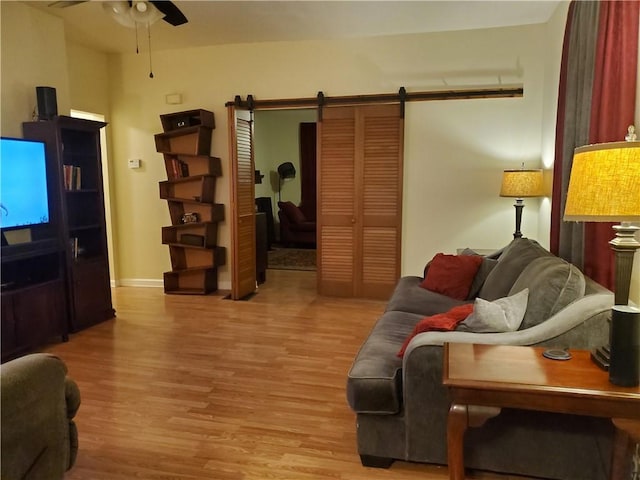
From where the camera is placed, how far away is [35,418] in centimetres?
152

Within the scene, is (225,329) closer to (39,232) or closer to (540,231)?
(39,232)

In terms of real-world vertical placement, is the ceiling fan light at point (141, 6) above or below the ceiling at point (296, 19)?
below

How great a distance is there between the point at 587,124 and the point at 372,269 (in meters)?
2.70

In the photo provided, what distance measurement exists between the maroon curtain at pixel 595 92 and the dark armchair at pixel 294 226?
18.2 feet

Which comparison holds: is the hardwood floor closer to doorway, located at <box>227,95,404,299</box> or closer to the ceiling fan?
doorway, located at <box>227,95,404,299</box>

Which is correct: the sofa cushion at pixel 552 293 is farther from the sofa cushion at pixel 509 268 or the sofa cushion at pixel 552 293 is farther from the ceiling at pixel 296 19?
the ceiling at pixel 296 19

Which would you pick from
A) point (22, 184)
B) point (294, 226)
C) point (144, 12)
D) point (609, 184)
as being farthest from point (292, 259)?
point (609, 184)

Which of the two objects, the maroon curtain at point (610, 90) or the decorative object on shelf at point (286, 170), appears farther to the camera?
the decorative object on shelf at point (286, 170)

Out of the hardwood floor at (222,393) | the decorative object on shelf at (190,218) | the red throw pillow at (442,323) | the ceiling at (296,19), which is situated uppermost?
the ceiling at (296,19)

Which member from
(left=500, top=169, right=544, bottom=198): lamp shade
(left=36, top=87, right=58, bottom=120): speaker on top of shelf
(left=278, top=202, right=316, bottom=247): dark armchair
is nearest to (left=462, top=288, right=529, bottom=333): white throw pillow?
(left=500, top=169, right=544, bottom=198): lamp shade

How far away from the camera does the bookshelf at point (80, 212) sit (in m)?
3.89

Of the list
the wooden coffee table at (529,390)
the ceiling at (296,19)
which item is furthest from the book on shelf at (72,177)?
the wooden coffee table at (529,390)

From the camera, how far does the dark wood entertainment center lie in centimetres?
354

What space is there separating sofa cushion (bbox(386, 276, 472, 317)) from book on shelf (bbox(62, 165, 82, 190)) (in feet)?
9.65
